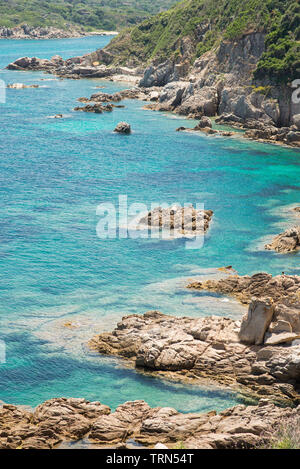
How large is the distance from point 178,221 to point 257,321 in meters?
22.1

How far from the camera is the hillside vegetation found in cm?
9156

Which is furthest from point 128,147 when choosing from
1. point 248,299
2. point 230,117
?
point 248,299

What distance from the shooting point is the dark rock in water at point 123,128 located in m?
91.8

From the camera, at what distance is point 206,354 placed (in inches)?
1248

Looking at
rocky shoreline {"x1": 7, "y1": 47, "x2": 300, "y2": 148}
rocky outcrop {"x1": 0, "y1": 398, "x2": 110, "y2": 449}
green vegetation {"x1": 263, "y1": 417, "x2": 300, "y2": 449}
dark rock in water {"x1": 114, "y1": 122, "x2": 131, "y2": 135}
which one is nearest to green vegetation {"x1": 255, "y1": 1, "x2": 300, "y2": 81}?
rocky shoreline {"x1": 7, "y1": 47, "x2": 300, "y2": 148}

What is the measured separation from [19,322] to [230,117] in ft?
213

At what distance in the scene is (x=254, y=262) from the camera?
45812 millimetres

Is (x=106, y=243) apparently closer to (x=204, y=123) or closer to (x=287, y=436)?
(x=287, y=436)

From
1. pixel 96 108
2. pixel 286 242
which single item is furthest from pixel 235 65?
pixel 286 242

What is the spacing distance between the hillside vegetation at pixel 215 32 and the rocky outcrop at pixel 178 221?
41.7 metres

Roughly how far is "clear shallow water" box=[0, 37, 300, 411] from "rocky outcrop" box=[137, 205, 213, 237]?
128cm

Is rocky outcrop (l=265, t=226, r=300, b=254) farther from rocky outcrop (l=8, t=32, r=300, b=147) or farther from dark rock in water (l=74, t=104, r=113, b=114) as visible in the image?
dark rock in water (l=74, t=104, r=113, b=114)
